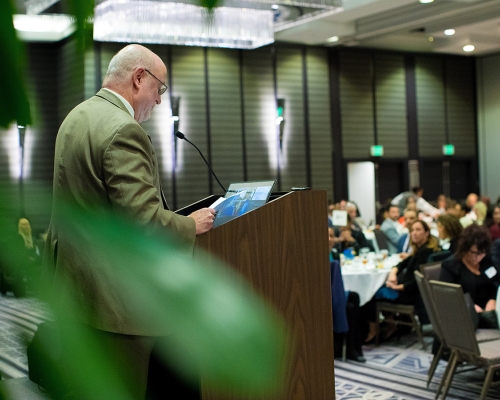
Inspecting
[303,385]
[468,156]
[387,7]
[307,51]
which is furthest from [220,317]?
[468,156]

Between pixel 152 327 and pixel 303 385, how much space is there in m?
1.73

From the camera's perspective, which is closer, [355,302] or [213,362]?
[213,362]

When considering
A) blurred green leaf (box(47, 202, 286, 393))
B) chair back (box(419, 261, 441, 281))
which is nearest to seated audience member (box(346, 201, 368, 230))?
chair back (box(419, 261, 441, 281))

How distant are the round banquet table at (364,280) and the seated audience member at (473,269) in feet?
4.83

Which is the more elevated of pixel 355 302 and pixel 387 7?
pixel 387 7

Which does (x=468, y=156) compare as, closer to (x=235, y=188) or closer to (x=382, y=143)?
(x=382, y=143)

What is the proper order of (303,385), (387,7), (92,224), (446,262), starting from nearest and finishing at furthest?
(92,224) → (303,385) → (446,262) → (387,7)

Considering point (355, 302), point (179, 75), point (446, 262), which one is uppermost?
point (179, 75)

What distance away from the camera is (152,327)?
49 cm

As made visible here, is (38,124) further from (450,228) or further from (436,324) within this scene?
(450,228)

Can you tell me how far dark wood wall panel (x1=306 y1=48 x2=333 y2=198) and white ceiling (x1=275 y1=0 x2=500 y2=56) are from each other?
1.46 ft

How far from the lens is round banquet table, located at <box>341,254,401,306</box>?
274 inches

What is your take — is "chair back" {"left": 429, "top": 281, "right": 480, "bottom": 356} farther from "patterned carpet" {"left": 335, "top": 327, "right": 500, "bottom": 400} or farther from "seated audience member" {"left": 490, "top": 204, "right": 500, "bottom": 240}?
"seated audience member" {"left": 490, "top": 204, "right": 500, "bottom": 240}

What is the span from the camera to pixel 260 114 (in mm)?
14250
